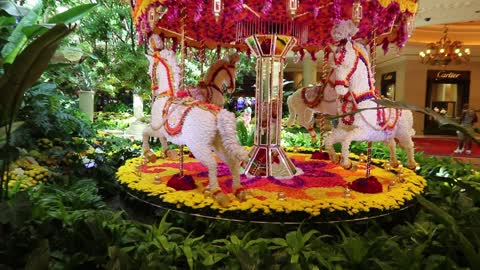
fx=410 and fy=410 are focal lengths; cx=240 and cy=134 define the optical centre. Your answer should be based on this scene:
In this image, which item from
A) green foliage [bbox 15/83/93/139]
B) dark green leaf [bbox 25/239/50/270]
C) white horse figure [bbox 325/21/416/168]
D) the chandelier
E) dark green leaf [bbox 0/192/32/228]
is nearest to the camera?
dark green leaf [bbox 25/239/50/270]

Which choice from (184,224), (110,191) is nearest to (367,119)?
(184,224)

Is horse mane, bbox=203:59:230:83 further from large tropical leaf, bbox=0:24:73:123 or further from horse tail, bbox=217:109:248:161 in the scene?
large tropical leaf, bbox=0:24:73:123

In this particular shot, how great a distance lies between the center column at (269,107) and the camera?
501cm

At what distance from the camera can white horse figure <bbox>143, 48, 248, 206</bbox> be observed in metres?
3.77

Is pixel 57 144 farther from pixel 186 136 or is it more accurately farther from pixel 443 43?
pixel 443 43

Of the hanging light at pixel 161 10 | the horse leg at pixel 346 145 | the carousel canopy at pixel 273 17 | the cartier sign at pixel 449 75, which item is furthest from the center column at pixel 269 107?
the cartier sign at pixel 449 75

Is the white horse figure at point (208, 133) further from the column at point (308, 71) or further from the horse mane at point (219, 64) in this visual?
the column at point (308, 71)

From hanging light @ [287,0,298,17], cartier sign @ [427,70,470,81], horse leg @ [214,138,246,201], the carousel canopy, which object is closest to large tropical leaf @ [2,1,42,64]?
the carousel canopy

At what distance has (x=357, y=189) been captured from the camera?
4180mm

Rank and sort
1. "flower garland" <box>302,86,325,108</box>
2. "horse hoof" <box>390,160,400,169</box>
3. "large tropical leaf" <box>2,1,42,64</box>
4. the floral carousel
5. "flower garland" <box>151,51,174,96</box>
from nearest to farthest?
"large tropical leaf" <box>2,1,42,64</box>
the floral carousel
"flower garland" <box>151,51,174,96</box>
"horse hoof" <box>390,160,400,169</box>
"flower garland" <box>302,86,325,108</box>

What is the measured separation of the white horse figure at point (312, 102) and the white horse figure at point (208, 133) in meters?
2.36

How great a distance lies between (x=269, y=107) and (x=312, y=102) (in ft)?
4.60

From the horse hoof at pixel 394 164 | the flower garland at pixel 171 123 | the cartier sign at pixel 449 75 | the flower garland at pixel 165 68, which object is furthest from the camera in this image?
the cartier sign at pixel 449 75

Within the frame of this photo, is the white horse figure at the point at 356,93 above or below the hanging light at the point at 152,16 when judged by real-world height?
below
